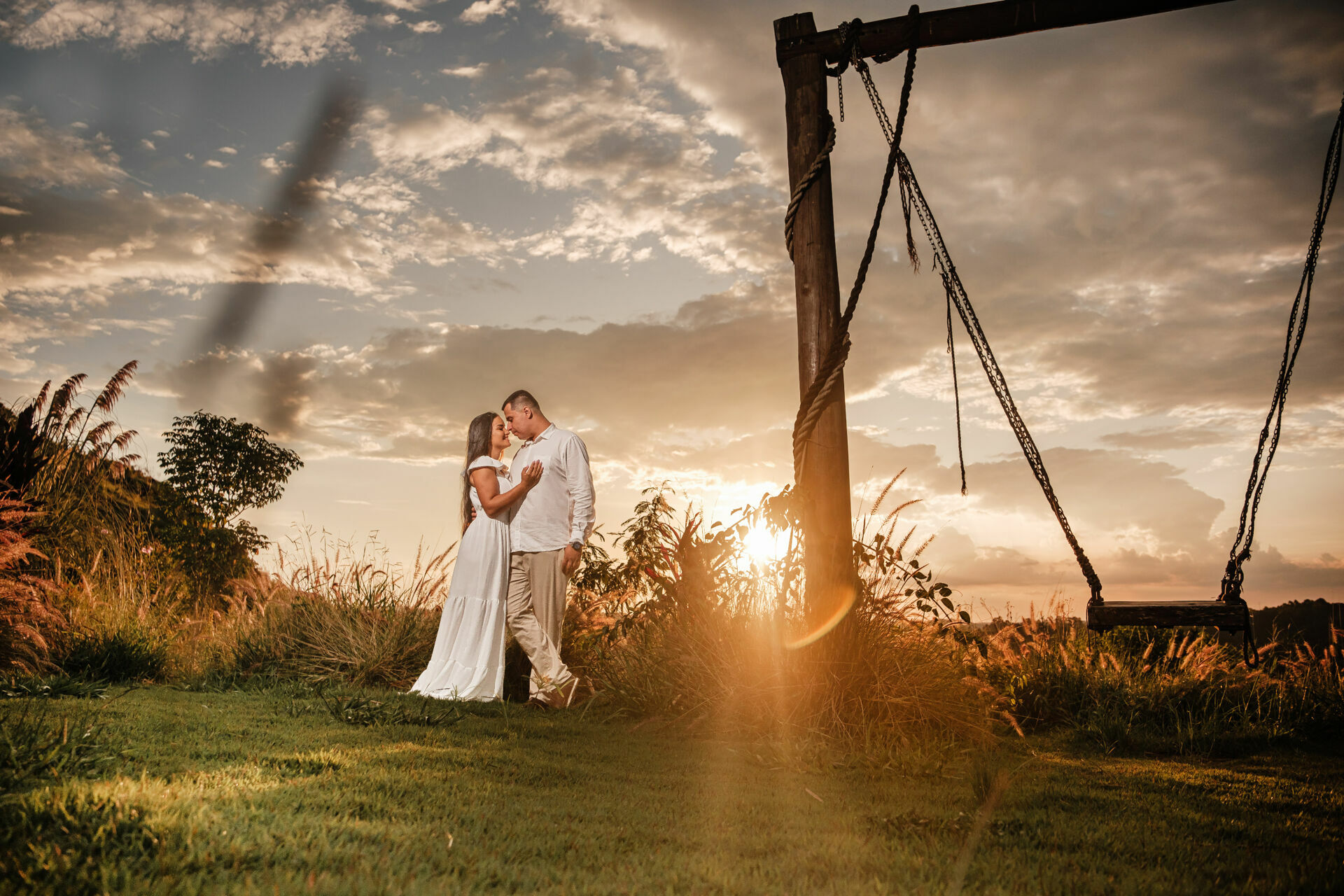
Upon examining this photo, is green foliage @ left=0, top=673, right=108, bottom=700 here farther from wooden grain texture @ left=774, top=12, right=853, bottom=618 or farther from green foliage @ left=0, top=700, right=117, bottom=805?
wooden grain texture @ left=774, top=12, right=853, bottom=618

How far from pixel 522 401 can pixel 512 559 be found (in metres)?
1.37

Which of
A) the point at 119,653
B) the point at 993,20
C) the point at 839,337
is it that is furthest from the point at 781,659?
the point at 119,653

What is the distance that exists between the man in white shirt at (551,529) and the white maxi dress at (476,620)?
0.39 feet

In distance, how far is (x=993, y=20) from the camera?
505cm

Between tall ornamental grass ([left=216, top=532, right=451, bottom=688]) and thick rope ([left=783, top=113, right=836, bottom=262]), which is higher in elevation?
thick rope ([left=783, top=113, right=836, bottom=262])

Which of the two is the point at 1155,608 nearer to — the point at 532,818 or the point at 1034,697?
the point at 1034,697

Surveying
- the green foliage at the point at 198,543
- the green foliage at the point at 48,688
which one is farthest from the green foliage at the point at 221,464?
the green foliage at the point at 48,688

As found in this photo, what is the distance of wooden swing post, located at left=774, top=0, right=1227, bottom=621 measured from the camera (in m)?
4.84

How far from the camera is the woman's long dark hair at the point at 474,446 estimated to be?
686cm

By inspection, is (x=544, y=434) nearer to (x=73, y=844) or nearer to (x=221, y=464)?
(x=73, y=844)

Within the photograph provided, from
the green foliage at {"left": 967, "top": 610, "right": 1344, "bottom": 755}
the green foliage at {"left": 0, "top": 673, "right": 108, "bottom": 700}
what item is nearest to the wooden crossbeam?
the green foliage at {"left": 967, "top": 610, "right": 1344, "bottom": 755}

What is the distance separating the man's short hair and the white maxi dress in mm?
551

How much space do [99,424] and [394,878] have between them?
1089cm

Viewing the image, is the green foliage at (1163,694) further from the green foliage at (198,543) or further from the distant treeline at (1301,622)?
the green foliage at (198,543)
